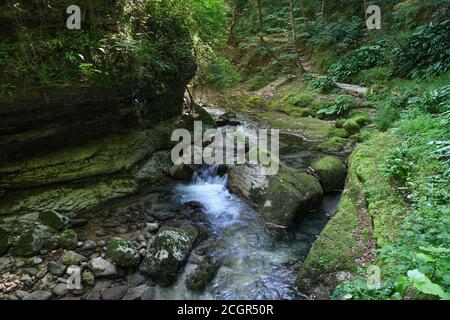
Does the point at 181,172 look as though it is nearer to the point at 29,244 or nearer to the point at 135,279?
the point at 135,279

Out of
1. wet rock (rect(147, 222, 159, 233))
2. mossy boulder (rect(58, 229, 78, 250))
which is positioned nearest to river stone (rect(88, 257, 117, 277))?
mossy boulder (rect(58, 229, 78, 250))

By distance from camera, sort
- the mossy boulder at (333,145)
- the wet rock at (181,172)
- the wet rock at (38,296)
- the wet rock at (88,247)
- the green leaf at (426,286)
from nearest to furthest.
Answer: the green leaf at (426,286)
the wet rock at (38,296)
the wet rock at (88,247)
the wet rock at (181,172)
the mossy boulder at (333,145)

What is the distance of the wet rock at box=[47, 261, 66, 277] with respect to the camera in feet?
17.3

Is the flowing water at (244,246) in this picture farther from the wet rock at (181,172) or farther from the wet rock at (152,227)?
the wet rock at (152,227)

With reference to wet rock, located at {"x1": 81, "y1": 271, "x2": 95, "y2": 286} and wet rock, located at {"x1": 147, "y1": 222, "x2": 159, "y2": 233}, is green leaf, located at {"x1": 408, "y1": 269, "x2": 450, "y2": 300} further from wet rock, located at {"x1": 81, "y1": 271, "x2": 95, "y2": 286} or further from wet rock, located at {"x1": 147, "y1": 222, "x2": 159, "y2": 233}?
wet rock, located at {"x1": 147, "y1": 222, "x2": 159, "y2": 233}

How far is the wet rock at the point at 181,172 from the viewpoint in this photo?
28.1ft

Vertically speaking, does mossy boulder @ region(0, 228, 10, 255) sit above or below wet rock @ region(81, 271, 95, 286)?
above

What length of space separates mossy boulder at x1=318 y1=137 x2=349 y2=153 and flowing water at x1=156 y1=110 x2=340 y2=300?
8.63ft

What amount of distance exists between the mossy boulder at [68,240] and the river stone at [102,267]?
67 centimetres

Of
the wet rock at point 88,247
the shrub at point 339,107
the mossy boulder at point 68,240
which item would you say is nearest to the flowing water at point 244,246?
the wet rock at point 88,247

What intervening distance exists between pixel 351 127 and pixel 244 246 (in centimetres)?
674

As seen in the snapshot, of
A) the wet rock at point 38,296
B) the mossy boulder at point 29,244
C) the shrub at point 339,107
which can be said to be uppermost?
the shrub at point 339,107

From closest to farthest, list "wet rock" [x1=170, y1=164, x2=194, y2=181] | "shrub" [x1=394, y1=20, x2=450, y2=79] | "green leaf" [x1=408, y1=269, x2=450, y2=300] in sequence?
1. "green leaf" [x1=408, y1=269, x2=450, y2=300]
2. "wet rock" [x1=170, y1=164, x2=194, y2=181]
3. "shrub" [x1=394, y1=20, x2=450, y2=79]
